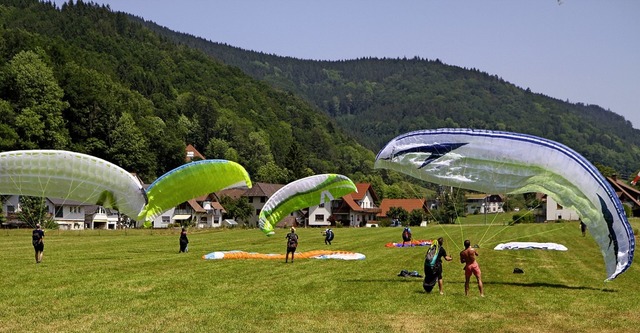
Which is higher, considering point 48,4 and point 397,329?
point 48,4

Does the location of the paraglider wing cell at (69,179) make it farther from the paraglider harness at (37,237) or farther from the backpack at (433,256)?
the backpack at (433,256)

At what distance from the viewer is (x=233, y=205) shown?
105m

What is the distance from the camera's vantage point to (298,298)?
18.1 meters

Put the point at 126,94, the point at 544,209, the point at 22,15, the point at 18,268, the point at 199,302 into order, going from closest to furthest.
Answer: the point at 199,302, the point at 18,268, the point at 544,209, the point at 126,94, the point at 22,15

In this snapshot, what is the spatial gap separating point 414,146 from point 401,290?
401 cm

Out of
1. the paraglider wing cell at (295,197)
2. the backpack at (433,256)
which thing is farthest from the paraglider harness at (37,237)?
the backpack at (433,256)

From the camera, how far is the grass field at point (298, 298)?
14.6 meters

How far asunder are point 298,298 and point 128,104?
353 feet

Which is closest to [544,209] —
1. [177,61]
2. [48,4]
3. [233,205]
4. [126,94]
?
[233,205]

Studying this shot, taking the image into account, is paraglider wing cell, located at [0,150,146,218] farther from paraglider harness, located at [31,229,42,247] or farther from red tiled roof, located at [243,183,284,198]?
red tiled roof, located at [243,183,284,198]

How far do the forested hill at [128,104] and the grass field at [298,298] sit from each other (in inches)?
2455

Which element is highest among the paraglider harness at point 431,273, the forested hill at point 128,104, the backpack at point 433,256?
the forested hill at point 128,104

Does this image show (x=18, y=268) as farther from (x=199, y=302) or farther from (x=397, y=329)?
(x=397, y=329)

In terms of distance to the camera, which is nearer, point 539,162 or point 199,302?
point 199,302
